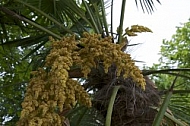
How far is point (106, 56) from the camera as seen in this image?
142 cm

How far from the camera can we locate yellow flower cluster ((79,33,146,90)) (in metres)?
1.35

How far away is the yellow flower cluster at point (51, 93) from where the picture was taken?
1.23 metres

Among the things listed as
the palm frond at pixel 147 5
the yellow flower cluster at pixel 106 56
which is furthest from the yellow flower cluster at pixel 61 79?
the palm frond at pixel 147 5

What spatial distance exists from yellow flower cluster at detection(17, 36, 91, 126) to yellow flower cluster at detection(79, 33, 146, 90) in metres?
0.07

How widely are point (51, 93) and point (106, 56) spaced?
252mm

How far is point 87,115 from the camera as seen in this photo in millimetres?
1883

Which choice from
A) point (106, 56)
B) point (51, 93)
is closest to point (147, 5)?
point (106, 56)

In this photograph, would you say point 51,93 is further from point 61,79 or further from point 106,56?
point 106,56

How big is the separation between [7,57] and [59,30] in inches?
49.5

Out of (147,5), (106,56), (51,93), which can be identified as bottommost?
(51,93)

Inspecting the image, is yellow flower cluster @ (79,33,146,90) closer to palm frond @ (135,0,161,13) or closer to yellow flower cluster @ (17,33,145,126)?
yellow flower cluster @ (17,33,145,126)

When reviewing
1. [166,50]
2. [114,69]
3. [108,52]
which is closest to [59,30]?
[114,69]

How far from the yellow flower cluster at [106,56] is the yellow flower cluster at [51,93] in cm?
7

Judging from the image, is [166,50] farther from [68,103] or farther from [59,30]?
[68,103]
